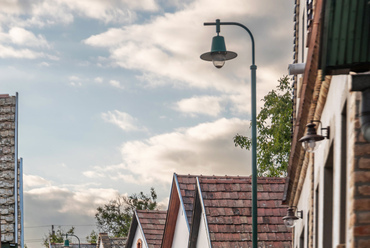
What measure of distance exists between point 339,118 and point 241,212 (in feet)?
46.6

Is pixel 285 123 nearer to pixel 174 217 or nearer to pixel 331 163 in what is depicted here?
pixel 174 217

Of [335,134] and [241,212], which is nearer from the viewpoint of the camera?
[335,134]

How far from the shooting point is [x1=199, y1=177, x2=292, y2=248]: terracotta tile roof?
22.0 m

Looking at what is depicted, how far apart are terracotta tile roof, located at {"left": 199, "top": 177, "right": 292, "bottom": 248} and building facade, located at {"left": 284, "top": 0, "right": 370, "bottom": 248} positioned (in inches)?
296

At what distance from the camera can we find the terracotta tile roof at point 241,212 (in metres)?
22.0

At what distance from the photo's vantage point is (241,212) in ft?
74.7

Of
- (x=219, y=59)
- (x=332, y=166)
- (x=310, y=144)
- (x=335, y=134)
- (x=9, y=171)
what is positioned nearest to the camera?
(x=310, y=144)

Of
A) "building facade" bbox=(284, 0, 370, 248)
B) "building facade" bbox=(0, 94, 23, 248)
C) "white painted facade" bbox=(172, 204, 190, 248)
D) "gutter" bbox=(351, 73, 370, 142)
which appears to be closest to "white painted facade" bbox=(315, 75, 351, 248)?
"building facade" bbox=(284, 0, 370, 248)

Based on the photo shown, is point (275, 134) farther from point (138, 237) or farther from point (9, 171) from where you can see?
point (9, 171)

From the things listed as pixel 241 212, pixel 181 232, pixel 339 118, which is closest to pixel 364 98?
pixel 339 118

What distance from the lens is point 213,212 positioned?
22.8 metres

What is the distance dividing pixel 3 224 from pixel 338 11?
31.9ft

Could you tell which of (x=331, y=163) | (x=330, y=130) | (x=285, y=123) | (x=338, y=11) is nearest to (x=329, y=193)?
(x=331, y=163)

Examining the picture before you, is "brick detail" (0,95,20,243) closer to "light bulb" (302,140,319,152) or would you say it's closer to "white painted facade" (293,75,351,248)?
"white painted facade" (293,75,351,248)
